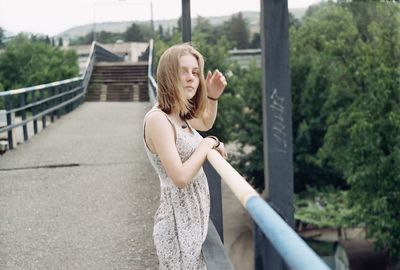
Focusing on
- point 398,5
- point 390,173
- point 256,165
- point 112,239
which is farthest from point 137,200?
point 256,165

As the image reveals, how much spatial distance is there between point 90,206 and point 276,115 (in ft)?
11.3

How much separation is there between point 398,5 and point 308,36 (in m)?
9.70

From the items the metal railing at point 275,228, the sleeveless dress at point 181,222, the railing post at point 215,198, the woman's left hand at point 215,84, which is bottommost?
the railing post at point 215,198

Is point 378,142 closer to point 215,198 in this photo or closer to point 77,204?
point 77,204

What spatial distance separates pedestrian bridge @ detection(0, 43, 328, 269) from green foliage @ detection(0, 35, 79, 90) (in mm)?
17994

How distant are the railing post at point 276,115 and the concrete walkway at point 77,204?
179 centimetres

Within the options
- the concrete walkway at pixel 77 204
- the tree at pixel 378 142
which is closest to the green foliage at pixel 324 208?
the tree at pixel 378 142

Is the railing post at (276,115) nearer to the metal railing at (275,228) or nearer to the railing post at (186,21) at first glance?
the metal railing at (275,228)

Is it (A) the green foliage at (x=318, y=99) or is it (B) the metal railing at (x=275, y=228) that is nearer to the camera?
(B) the metal railing at (x=275, y=228)

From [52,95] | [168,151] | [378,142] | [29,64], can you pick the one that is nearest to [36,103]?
[52,95]

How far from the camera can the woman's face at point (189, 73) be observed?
6.31 feet

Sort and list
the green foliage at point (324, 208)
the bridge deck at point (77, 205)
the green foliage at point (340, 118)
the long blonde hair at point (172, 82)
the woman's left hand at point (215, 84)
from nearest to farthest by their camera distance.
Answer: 1. the long blonde hair at point (172, 82)
2. the woman's left hand at point (215, 84)
3. the bridge deck at point (77, 205)
4. the green foliage at point (340, 118)
5. the green foliage at point (324, 208)

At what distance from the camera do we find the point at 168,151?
1.80m

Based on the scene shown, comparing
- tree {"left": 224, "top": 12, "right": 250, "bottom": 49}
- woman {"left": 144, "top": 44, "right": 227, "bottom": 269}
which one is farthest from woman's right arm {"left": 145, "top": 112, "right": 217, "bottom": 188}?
tree {"left": 224, "top": 12, "right": 250, "bottom": 49}
